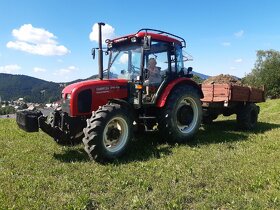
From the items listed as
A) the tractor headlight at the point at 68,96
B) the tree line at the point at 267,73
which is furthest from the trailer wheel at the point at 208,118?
the tree line at the point at 267,73

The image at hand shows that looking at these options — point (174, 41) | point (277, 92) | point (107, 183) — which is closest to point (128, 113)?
point (107, 183)

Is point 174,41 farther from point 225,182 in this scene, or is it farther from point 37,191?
point 37,191

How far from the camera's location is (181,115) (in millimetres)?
8797

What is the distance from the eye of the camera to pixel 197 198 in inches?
198

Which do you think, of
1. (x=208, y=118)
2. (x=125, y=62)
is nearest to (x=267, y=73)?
(x=208, y=118)

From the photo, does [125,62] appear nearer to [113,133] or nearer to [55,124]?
[113,133]

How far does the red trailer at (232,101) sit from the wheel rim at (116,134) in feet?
13.4

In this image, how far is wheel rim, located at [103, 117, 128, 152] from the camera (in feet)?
23.4

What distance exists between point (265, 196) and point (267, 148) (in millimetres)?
3250

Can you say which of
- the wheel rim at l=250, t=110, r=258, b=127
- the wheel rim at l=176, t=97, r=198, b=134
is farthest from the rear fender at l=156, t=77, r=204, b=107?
the wheel rim at l=250, t=110, r=258, b=127

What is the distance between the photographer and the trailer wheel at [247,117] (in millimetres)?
11070

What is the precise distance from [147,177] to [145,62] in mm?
3126

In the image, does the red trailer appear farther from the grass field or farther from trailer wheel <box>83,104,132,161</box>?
trailer wheel <box>83,104,132,161</box>

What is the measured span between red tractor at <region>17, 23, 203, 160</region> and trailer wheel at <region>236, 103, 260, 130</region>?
244 cm
